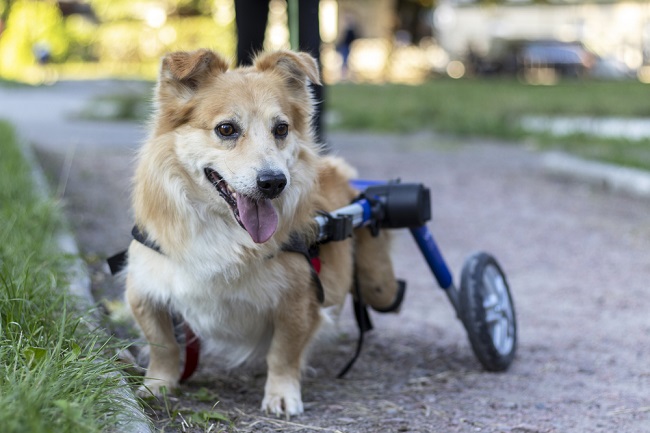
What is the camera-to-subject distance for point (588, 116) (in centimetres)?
1263

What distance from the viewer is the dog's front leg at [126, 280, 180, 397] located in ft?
10.8

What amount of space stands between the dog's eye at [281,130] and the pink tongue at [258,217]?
29 cm

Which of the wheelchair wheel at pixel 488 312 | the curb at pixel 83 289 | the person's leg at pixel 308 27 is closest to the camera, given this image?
the curb at pixel 83 289

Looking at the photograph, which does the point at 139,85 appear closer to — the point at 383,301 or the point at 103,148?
the point at 103,148

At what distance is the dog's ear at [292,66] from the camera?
3318 millimetres

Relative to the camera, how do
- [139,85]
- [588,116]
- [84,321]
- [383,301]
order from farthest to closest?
[139,85], [588,116], [383,301], [84,321]

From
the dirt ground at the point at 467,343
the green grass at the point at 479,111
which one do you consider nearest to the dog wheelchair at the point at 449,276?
the dirt ground at the point at 467,343

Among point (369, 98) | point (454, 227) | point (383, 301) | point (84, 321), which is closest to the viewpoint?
point (84, 321)

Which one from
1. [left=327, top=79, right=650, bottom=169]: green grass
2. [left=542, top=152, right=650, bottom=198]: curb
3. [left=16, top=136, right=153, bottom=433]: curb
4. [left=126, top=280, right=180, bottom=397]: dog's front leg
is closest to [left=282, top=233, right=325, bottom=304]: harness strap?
[left=126, top=280, right=180, bottom=397]: dog's front leg

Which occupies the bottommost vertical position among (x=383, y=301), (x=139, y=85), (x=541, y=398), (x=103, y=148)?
(x=541, y=398)

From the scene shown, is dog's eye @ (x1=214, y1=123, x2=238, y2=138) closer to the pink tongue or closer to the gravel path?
the pink tongue

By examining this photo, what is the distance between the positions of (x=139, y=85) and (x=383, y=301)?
56.3 ft

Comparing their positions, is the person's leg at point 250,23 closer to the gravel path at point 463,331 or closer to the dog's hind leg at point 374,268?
the gravel path at point 463,331

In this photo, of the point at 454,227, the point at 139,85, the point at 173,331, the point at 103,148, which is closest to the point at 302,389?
the point at 173,331
